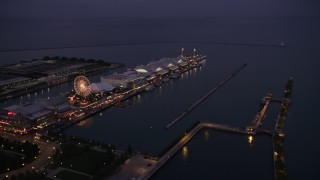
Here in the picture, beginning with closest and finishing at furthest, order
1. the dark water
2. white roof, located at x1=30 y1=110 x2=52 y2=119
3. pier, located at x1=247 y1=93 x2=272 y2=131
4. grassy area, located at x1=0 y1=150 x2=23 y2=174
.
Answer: grassy area, located at x1=0 y1=150 x2=23 y2=174, the dark water, white roof, located at x1=30 y1=110 x2=52 y2=119, pier, located at x1=247 y1=93 x2=272 y2=131

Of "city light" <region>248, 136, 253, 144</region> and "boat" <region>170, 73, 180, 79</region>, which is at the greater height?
"boat" <region>170, 73, 180, 79</region>

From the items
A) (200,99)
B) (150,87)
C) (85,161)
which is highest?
(150,87)

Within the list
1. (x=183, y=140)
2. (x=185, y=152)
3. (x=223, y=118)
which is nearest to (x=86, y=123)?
(x=183, y=140)

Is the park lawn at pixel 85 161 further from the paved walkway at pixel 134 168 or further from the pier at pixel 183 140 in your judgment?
the pier at pixel 183 140

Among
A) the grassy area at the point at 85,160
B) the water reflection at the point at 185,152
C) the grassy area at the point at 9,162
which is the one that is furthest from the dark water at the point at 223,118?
the grassy area at the point at 9,162

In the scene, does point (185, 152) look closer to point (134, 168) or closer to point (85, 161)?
point (134, 168)

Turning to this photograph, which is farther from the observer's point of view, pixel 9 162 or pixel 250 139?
pixel 250 139

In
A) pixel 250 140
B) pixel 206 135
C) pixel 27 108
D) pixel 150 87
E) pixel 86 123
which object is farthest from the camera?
pixel 150 87

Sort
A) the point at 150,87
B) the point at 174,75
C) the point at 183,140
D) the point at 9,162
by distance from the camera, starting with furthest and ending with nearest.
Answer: the point at 174,75, the point at 150,87, the point at 183,140, the point at 9,162

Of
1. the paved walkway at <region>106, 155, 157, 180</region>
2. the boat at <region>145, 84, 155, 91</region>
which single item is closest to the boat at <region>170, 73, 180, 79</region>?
the boat at <region>145, 84, 155, 91</region>

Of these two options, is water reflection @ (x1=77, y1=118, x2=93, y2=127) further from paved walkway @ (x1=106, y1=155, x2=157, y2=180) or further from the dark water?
paved walkway @ (x1=106, y1=155, x2=157, y2=180)

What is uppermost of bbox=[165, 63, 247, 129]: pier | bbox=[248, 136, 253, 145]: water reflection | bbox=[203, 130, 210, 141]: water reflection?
bbox=[165, 63, 247, 129]: pier

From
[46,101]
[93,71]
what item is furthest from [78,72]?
[46,101]

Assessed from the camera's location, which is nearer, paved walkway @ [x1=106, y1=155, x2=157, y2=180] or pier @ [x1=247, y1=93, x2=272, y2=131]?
paved walkway @ [x1=106, y1=155, x2=157, y2=180]
